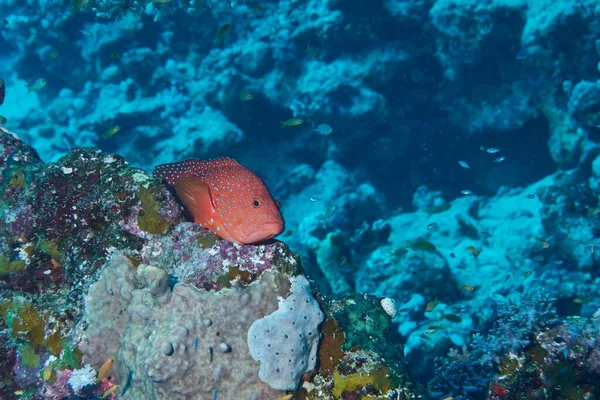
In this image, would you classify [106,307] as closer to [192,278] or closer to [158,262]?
[158,262]

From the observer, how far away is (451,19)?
558 inches

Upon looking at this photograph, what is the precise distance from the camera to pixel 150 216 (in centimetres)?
293

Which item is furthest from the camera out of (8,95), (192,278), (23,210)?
(8,95)

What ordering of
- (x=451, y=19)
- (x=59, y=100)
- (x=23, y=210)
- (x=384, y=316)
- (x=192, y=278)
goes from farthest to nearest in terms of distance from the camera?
(x=59, y=100), (x=451, y=19), (x=384, y=316), (x=23, y=210), (x=192, y=278)

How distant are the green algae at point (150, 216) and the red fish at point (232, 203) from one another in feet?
0.70

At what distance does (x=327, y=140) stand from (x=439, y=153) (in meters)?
5.16

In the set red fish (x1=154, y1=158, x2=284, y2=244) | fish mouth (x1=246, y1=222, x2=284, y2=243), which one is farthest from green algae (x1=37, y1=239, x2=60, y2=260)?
fish mouth (x1=246, y1=222, x2=284, y2=243)

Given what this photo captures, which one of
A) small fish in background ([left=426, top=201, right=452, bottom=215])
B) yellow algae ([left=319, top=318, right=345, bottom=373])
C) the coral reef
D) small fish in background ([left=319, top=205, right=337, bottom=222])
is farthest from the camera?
small fish in background ([left=426, top=201, right=452, bottom=215])

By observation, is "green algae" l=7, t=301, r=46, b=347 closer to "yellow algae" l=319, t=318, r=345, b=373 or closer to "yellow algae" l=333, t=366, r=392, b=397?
"yellow algae" l=319, t=318, r=345, b=373

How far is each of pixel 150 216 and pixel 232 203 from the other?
2.50 ft

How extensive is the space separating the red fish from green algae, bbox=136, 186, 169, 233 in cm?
21

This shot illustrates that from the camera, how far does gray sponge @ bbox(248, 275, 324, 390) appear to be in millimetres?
2410

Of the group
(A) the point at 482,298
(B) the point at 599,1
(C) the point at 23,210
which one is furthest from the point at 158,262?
(B) the point at 599,1

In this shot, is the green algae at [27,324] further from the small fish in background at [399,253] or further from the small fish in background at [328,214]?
the small fish in background at [328,214]
